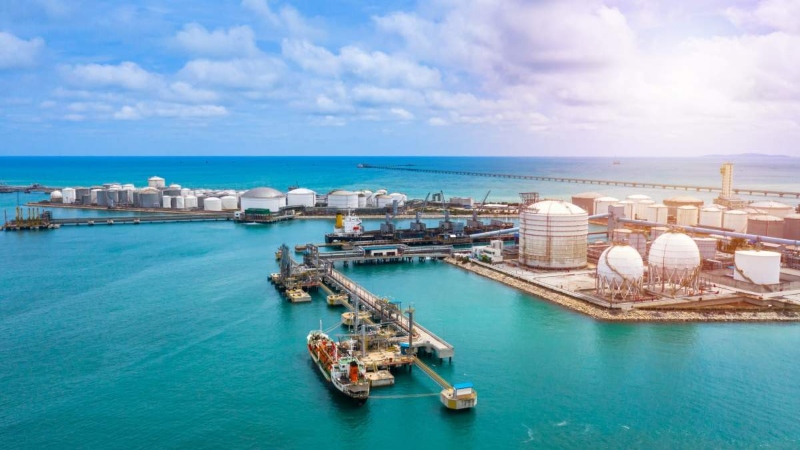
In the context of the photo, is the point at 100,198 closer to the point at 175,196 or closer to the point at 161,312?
the point at 175,196

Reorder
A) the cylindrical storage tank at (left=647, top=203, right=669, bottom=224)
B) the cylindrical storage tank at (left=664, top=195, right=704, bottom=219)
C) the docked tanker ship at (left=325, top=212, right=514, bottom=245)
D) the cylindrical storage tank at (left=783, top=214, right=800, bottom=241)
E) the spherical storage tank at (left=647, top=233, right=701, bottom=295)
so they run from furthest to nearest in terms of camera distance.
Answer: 1. the cylindrical storage tank at (left=664, top=195, right=704, bottom=219)
2. the cylindrical storage tank at (left=647, top=203, right=669, bottom=224)
3. the docked tanker ship at (left=325, top=212, right=514, bottom=245)
4. the cylindrical storage tank at (left=783, top=214, right=800, bottom=241)
5. the spherical storage tank at (left=647, top=233, right=701, bottom=295)

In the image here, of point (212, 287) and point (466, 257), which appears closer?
point (212, 287)

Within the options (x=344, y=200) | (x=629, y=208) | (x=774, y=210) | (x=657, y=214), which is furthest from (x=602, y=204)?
(x=344, y=200)

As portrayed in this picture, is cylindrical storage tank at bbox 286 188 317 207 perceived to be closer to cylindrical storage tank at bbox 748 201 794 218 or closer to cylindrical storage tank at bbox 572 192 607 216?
cylindrical storage tank at bbox 572 192 607 216

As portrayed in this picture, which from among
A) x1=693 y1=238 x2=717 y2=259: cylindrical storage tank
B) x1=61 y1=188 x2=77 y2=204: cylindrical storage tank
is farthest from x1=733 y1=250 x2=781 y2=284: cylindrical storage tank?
x1=61 y1=188 x2=77 y2=204: cylindrical storage tank

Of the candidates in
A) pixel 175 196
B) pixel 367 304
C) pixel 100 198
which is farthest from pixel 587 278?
pixel 100 198

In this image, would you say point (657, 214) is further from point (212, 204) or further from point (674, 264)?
point (212, 204)
